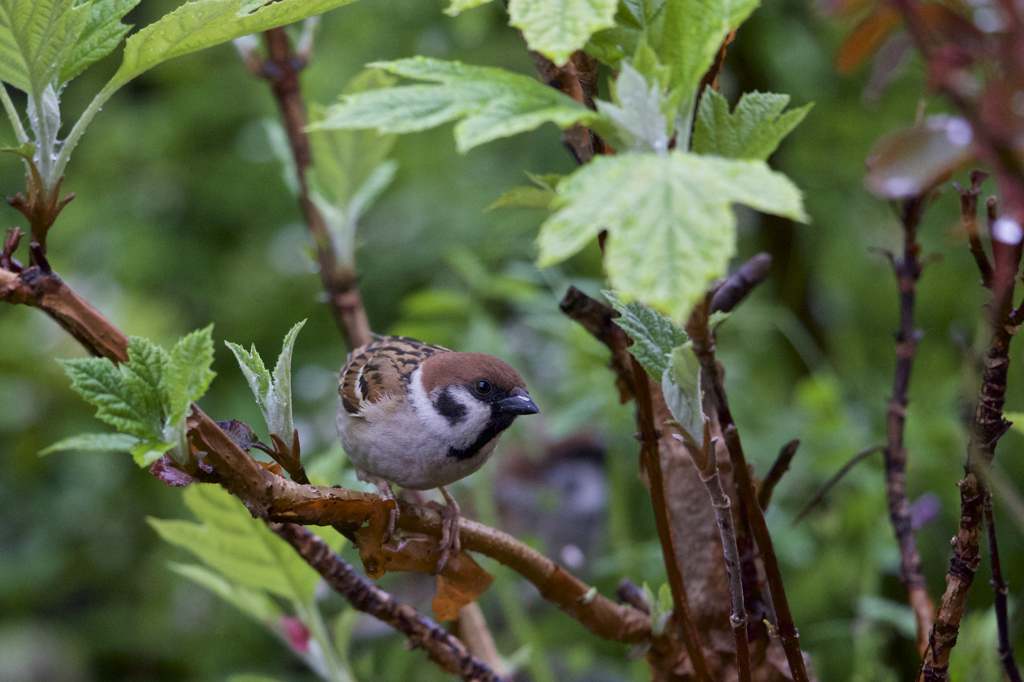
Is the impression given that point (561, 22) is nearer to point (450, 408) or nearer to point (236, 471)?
point (236, 471)

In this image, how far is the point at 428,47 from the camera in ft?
6.07

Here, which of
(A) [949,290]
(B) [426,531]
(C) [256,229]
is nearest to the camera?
(B) [426,531]

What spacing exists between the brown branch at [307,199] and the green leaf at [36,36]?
0.50 m

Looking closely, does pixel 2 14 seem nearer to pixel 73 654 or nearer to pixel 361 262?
pixel 361 262

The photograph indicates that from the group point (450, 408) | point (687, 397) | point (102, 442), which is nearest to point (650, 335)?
point (687, 397)

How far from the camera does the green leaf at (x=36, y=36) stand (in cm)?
48

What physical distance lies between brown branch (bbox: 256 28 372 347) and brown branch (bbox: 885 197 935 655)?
59cm

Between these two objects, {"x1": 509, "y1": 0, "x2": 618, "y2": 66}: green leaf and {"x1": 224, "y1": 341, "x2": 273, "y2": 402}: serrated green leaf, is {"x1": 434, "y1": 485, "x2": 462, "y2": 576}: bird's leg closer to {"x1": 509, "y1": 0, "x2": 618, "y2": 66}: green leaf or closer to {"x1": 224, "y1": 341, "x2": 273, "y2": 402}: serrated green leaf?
{"x1": 224, "y1": 341, "x2": 273, "y2": 402}: serrated green leaf

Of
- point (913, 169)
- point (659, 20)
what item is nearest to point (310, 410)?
point (659, 20)

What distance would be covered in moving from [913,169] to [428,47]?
65.8 inches

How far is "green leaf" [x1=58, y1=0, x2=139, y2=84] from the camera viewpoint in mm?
502

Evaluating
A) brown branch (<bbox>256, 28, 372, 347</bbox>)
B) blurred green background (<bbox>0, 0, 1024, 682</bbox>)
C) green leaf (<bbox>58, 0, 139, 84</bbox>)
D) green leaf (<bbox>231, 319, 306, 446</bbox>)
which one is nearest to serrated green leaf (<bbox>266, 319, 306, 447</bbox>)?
green leaf (<bbox>231, 319, 306, 446</bbox>)

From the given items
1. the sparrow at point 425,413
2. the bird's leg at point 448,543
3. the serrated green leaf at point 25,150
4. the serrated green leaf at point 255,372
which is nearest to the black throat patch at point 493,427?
the sparrow at point 425,413

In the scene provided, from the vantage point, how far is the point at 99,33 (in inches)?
19.8
